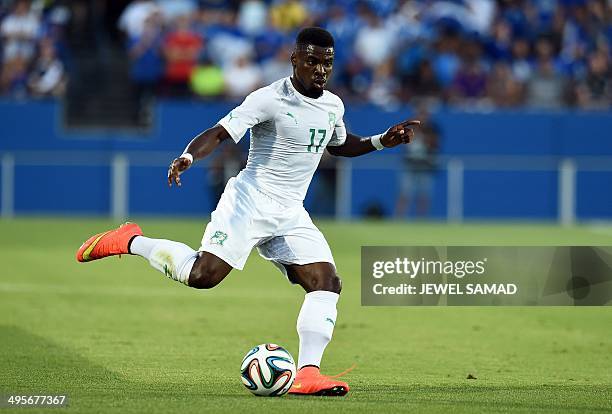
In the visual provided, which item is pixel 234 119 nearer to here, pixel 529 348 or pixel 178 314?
pixel 529 348

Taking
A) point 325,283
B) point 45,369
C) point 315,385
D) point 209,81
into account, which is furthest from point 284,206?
point 209,81

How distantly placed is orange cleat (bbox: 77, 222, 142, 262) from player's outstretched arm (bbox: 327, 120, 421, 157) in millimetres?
1505

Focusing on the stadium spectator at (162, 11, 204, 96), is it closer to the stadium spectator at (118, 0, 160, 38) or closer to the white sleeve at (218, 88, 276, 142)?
the stadium spectator at (118, 0, 160, 38)

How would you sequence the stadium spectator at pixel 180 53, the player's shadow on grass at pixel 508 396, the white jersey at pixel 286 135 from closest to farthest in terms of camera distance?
the player's shadow on grass at pixel 508 396, the white jersey at pixel 286 135, the stadium spectator at pixel 180 53

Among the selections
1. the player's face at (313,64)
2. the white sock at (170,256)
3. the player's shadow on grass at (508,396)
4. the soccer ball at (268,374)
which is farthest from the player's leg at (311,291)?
the player's face at (313,64)

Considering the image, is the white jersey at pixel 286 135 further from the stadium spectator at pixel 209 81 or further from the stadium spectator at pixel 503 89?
the stadium spectator at pixel 503 89

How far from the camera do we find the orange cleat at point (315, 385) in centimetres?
832

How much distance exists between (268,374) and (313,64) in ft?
6.59

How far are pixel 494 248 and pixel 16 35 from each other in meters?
18.9

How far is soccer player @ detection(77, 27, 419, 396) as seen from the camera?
856cm

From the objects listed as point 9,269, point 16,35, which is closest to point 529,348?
point 9,269

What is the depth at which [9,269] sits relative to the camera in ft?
57.2

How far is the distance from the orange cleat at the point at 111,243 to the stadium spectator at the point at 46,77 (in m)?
18.2

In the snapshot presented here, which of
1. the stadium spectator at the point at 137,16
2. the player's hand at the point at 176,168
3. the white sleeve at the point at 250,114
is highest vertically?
the stadium spectator at the point at 137,16
